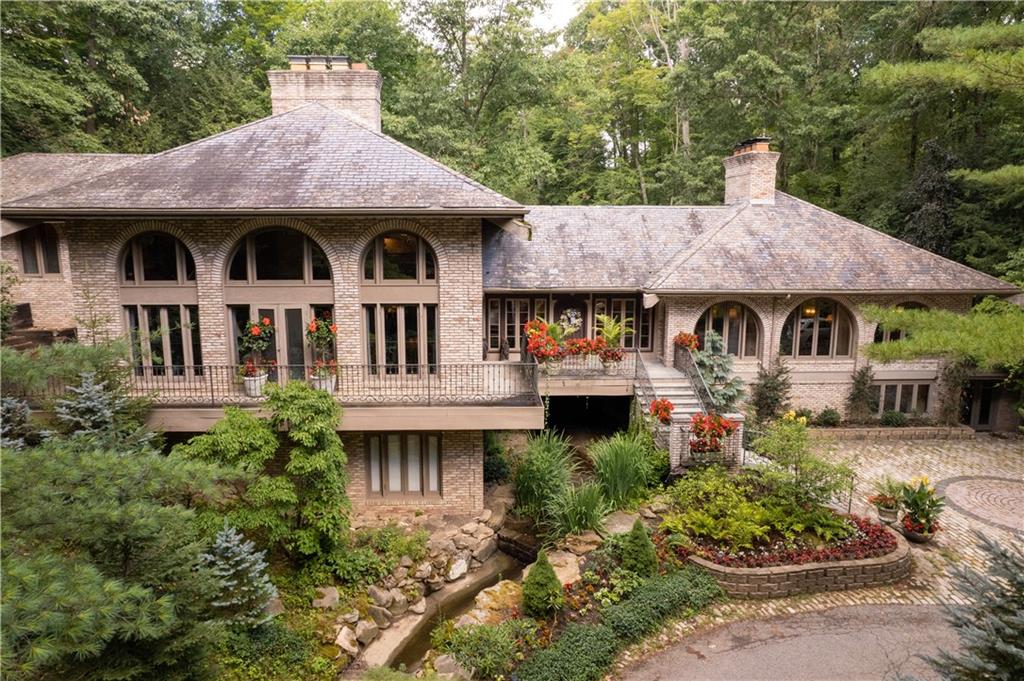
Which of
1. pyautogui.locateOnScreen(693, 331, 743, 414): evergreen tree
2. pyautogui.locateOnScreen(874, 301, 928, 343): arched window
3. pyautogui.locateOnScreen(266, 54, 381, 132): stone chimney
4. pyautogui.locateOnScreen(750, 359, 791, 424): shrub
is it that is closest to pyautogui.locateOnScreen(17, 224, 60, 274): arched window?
pyautogui.locateOnScreen(266, 54, 381, 132): stone chimney

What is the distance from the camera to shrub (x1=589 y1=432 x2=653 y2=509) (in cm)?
1223

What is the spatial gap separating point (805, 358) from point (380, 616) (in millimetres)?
14871

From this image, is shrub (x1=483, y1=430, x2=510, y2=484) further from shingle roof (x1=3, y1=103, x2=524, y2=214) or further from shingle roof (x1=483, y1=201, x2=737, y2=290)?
shingle roof (x1=3, y1=103, x2=524, y2=214)

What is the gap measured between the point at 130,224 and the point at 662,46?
27.7 metres

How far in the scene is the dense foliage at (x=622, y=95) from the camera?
71.1 feet

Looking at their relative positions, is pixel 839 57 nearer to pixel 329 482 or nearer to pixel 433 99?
pixel 433 99

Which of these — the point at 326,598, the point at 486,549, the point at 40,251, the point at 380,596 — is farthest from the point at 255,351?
the point at 40,251

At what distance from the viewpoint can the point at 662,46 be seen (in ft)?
98.6

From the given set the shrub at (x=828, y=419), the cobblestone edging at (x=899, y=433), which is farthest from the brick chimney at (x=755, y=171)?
the cobblestone edging at (x=899, y=433)

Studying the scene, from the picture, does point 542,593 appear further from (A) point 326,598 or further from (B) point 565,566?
(A) point 326,598

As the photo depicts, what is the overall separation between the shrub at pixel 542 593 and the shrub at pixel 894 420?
556 inches

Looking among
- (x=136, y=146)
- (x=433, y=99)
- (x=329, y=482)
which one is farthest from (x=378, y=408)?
(x=136, y=146)

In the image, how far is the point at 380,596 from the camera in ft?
34.3

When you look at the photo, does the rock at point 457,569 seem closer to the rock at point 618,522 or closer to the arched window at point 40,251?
the rock at point 618,522
